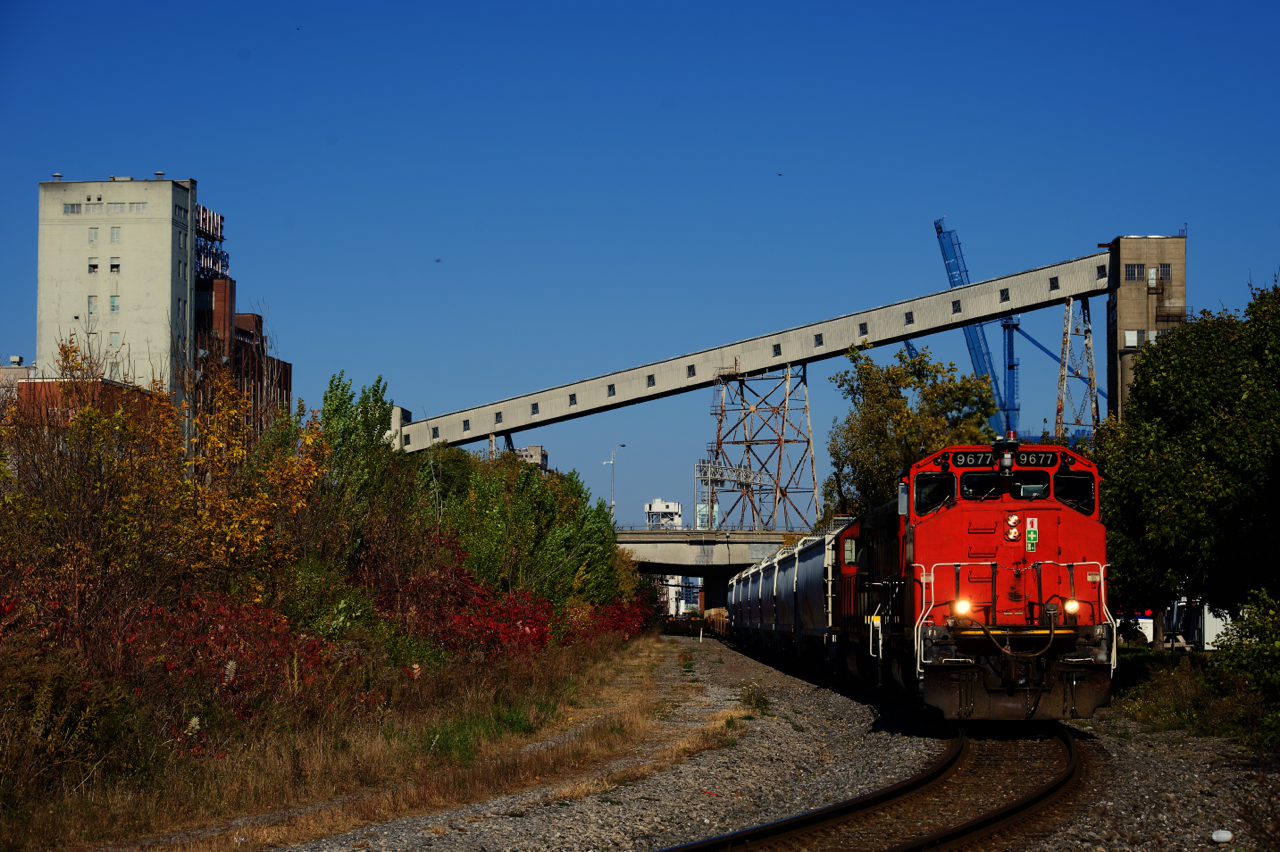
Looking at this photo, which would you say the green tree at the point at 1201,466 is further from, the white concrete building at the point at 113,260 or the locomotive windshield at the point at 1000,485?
the white concrete building at the point at 113,260

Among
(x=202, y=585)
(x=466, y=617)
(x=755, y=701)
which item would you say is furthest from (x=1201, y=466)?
(x=202, y=585)

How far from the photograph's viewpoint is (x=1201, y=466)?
22094 mm

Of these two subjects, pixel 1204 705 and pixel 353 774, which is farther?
pixel 1204 705

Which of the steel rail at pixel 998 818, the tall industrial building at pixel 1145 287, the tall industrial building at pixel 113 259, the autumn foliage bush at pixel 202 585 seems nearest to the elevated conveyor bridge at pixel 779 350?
the tall industrial building at pixel 1145 287

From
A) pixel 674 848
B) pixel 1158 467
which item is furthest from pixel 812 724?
pixel 674 848

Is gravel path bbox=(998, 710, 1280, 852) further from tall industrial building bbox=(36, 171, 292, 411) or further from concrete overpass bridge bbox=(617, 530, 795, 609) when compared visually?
tall industrial building bbox=(36, 171, 292, 411)

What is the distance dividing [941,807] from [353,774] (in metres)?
7.27

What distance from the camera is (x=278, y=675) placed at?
17203 mm

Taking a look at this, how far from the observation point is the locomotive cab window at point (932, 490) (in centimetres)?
1758

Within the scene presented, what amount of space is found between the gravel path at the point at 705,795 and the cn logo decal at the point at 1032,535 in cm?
329

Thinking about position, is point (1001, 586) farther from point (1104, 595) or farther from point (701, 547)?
point (701, 547)

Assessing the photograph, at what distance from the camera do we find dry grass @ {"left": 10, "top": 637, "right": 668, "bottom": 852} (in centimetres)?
1159

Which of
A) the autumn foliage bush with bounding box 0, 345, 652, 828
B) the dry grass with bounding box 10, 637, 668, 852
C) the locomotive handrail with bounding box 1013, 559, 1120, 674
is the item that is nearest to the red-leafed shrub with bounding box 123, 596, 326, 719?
→ the autumn foliage bush with bounding box 0, 345, 652, 828

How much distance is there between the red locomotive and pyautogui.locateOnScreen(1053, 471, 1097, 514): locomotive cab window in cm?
2
